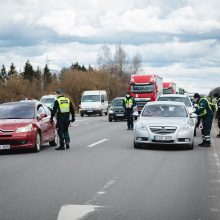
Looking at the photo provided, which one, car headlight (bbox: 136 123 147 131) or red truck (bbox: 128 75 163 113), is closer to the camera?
car headlight (bbox: 136 123 147 131)

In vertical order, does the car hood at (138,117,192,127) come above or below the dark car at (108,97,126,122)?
above

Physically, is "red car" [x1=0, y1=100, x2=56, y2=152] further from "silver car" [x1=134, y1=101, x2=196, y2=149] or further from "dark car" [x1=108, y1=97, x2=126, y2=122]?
"dark car" [x1=108, y1=97, x2=126, y2=122]

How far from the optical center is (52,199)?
309 inches

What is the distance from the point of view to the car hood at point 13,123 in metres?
14.5

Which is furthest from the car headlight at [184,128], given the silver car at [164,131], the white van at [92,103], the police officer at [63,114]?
the white van at [92,103]

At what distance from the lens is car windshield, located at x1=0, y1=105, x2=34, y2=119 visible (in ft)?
51.2

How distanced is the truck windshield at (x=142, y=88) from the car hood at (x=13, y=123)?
90.6 ft

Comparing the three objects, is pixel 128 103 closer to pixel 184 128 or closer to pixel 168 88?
pixel 184 128

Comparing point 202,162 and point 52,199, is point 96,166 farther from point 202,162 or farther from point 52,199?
point 52,199

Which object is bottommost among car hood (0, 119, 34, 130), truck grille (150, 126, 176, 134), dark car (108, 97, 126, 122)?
dark car (108, 97, 126, 122)

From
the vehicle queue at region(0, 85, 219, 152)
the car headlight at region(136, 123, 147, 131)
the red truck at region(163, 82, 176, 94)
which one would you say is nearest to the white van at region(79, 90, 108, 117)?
Answer: the red truck at region(163, 82, 176, 94)

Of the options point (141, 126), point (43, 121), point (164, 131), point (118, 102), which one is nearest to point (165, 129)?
point (164, 131)

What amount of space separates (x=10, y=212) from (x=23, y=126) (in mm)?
7840

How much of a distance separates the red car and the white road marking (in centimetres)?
743
